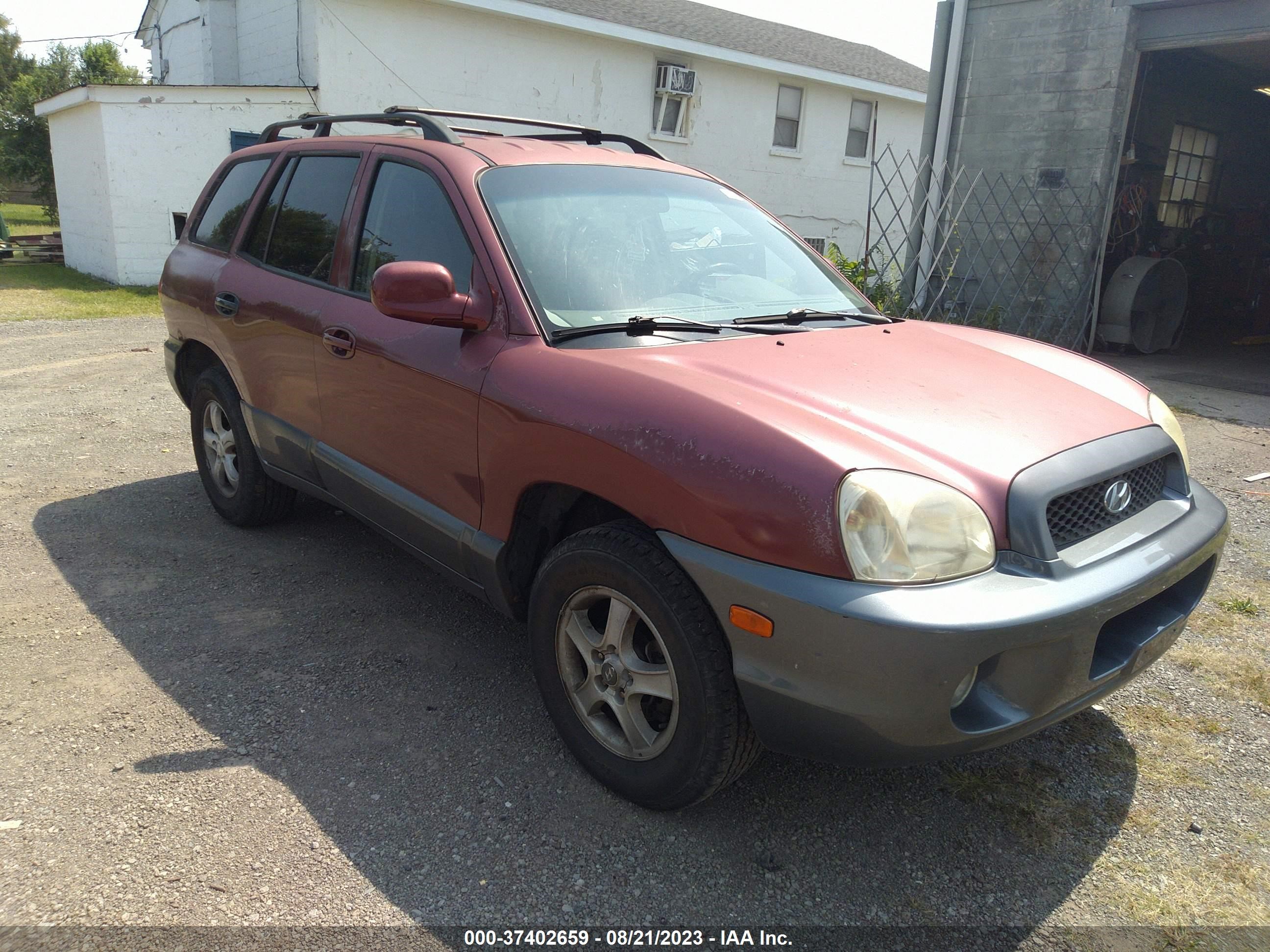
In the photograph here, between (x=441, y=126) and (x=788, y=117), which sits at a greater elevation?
(x=788, y=117)

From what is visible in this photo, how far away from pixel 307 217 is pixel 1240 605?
4.30m

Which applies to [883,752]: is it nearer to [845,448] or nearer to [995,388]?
[845,448]

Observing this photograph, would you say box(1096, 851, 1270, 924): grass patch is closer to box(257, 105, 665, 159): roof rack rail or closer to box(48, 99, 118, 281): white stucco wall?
box(257, 105, 665, 159): roof rack rail

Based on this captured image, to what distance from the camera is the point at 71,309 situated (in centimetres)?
1252

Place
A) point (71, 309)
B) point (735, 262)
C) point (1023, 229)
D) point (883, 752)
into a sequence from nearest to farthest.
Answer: point (883, 752)
point (735, 262)
point (1023, 229)
point (71, 309)

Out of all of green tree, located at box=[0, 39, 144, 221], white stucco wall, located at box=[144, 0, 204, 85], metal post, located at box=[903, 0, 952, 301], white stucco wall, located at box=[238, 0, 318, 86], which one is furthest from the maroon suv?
green tree, located at box=[0, 39, 144, 221]

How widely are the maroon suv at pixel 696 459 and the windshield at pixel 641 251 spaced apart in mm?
13

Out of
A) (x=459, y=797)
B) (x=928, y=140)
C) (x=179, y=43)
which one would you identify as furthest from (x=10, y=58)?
(x=459, y=797)

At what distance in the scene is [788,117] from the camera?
65.2ft

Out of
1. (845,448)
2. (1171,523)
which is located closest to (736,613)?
(845,448)

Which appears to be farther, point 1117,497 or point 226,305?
point 226,305

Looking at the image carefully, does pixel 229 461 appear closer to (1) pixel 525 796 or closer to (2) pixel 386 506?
(2) pixel 386 506

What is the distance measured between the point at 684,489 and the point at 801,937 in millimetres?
1099

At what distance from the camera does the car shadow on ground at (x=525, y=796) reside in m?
2.31
